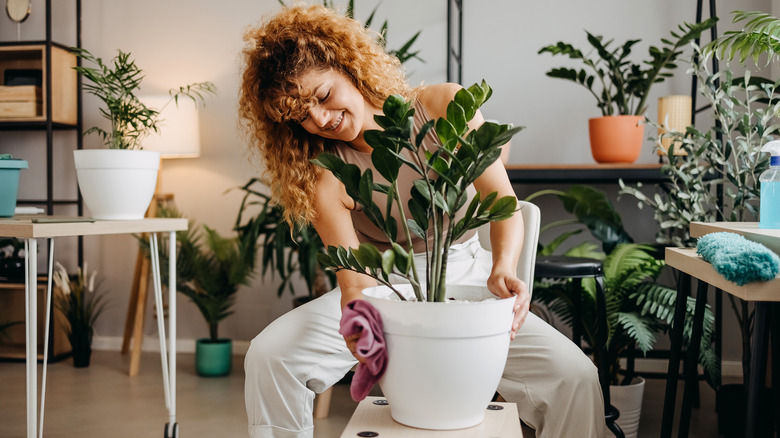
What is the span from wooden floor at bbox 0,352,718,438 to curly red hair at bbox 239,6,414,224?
1.22 metres

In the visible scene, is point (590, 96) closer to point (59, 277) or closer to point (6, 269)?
point (59, 277)

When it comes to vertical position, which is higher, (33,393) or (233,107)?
(233,107)

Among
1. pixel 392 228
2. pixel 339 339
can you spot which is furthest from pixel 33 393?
pixel 392 228

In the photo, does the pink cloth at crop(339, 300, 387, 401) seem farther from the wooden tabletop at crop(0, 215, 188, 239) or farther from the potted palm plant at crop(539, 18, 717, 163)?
the potted palm plant at crop(539, 18, 717, 163)

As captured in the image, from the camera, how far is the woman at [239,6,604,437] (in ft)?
3.94

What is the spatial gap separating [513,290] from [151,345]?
9.99ft

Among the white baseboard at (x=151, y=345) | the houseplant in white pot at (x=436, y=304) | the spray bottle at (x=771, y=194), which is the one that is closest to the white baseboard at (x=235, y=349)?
the white baseboard at (x=151, y=345)

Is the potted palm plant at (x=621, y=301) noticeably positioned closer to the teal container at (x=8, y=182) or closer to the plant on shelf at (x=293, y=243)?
the plant on shelf at (x=293, y=243)

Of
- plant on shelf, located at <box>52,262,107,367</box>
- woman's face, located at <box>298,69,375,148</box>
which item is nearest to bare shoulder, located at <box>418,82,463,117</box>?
woman's face, located at <box>298,69,375,148</box>

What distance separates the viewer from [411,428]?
859mm

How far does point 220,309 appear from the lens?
3109mm

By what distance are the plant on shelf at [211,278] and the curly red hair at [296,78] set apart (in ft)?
5.35

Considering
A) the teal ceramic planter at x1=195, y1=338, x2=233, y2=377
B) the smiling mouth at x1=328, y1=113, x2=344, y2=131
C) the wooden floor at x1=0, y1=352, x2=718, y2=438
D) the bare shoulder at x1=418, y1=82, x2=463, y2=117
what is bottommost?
the wooden floor at x1=0, y1=352, x2=718, y2=438

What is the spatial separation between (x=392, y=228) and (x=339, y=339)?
594 millimetres
